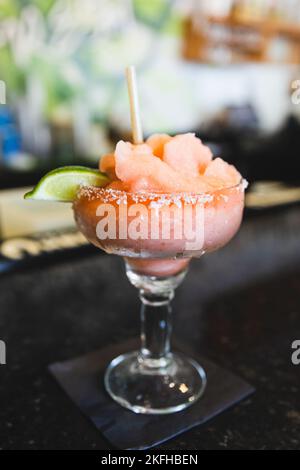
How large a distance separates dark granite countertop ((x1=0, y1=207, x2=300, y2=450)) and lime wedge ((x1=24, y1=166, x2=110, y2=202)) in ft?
1.02

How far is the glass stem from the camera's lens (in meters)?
0.80

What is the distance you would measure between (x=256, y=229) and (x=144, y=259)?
80cm

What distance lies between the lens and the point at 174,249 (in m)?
0.66

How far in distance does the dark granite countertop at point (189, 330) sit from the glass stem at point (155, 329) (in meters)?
0.09

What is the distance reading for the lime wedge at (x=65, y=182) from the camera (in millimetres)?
660

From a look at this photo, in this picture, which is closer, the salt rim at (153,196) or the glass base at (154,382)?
the salt rim at (153,196)

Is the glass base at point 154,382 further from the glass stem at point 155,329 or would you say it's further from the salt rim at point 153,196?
the salt rim at point 153,196

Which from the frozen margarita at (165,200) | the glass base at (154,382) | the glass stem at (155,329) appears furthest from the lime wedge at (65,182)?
the glass base at (154,382)

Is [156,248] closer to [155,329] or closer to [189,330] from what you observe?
[155,329]

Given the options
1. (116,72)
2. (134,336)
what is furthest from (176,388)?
(116,72)

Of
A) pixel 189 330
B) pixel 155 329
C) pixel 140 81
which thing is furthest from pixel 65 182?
pixel 140 81

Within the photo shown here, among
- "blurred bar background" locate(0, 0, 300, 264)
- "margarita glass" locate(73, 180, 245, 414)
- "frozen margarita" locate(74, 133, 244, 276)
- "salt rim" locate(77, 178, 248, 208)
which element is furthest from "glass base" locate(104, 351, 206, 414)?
"blurred bar background" locate(0, 0, 300, 264)

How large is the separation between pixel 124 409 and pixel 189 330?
26cm
